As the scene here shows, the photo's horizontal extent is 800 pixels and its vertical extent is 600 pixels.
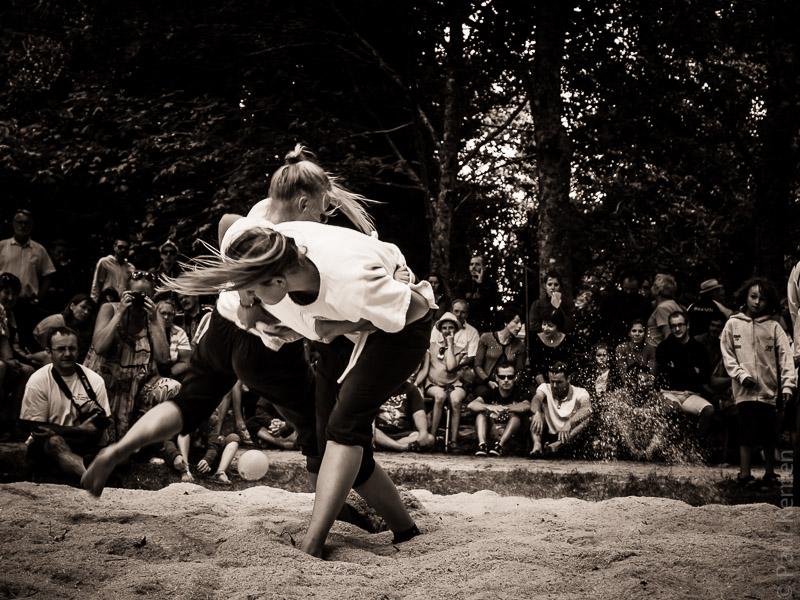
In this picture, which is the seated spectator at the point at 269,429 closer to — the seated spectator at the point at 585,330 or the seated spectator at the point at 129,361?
the seated spectator at the point at 129,361

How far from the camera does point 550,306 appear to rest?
10688 mm

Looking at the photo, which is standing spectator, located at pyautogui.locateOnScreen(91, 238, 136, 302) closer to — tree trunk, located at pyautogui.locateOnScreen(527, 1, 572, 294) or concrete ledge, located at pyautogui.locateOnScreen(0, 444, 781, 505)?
concrete ledge, located at pyautogui.locateOnScreen(0, 444, 781, 505)

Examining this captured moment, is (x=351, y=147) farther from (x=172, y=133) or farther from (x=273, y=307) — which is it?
(x=273, y=307)

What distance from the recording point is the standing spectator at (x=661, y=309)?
33.8 feet

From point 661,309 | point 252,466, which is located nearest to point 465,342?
point 661,309

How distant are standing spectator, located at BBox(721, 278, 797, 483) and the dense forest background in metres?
3.96

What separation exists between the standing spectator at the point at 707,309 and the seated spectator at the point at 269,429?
454cm

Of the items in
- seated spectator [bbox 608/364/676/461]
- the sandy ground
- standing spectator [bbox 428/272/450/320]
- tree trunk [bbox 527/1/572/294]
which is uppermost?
tree trunk [bbox 527/1/572/294]

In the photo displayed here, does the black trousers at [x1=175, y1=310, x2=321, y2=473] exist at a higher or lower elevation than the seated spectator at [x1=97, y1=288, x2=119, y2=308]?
lower

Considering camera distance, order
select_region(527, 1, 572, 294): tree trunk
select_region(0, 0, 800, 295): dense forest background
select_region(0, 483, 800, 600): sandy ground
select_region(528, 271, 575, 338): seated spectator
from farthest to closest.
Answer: select_region(0, 0, 800, 295): dense forest background
select_region(527, 1, 572, 294): tree trunk
select_region(528, 271, 575, 338): seated spectator
select_region(0, 483, 800, 600): sandy ground

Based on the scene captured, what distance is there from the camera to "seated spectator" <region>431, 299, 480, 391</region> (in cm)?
1067

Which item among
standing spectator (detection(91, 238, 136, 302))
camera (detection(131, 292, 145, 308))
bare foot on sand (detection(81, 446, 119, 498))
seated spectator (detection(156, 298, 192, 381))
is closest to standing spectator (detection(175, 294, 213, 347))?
seated spectator (detection(156, 298, 192, 381))

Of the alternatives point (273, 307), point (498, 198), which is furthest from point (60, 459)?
point (498, 198)

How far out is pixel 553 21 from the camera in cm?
1180
